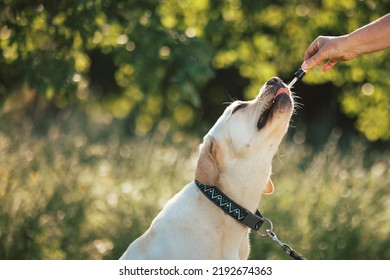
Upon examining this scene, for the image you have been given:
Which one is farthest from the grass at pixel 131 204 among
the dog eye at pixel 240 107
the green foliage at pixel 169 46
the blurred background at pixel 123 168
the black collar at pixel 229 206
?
the black collar at pixel 229 206

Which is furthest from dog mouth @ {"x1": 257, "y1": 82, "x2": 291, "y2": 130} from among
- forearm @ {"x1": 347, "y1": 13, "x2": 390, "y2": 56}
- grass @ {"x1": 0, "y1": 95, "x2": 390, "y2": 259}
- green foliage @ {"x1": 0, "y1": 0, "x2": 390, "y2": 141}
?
green foliage @ {"x1": 0, "y1": 0, "x2": 390, "y2": 141}

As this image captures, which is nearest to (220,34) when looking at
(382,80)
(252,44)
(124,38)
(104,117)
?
(252,44)

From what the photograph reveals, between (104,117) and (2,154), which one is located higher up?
(2,154)

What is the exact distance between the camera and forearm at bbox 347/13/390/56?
4.18 m

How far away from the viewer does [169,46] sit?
23.5ft

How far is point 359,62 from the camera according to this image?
10.6m

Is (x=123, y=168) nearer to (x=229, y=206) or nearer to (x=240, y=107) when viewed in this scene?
(x=240, y=107)

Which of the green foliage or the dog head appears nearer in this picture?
the dog head

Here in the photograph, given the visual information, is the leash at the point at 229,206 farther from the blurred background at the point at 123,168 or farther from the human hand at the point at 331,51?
the blurred background at the point at 123,168

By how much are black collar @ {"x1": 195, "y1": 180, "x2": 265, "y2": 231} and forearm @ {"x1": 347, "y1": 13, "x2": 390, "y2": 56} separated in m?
1.22

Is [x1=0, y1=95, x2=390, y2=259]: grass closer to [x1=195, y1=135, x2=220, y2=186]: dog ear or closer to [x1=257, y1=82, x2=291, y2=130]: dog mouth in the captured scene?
[x1=257, y1=82, x2=291, y2=130]: dog mouth

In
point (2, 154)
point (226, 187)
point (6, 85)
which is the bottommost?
point (6, 85)
